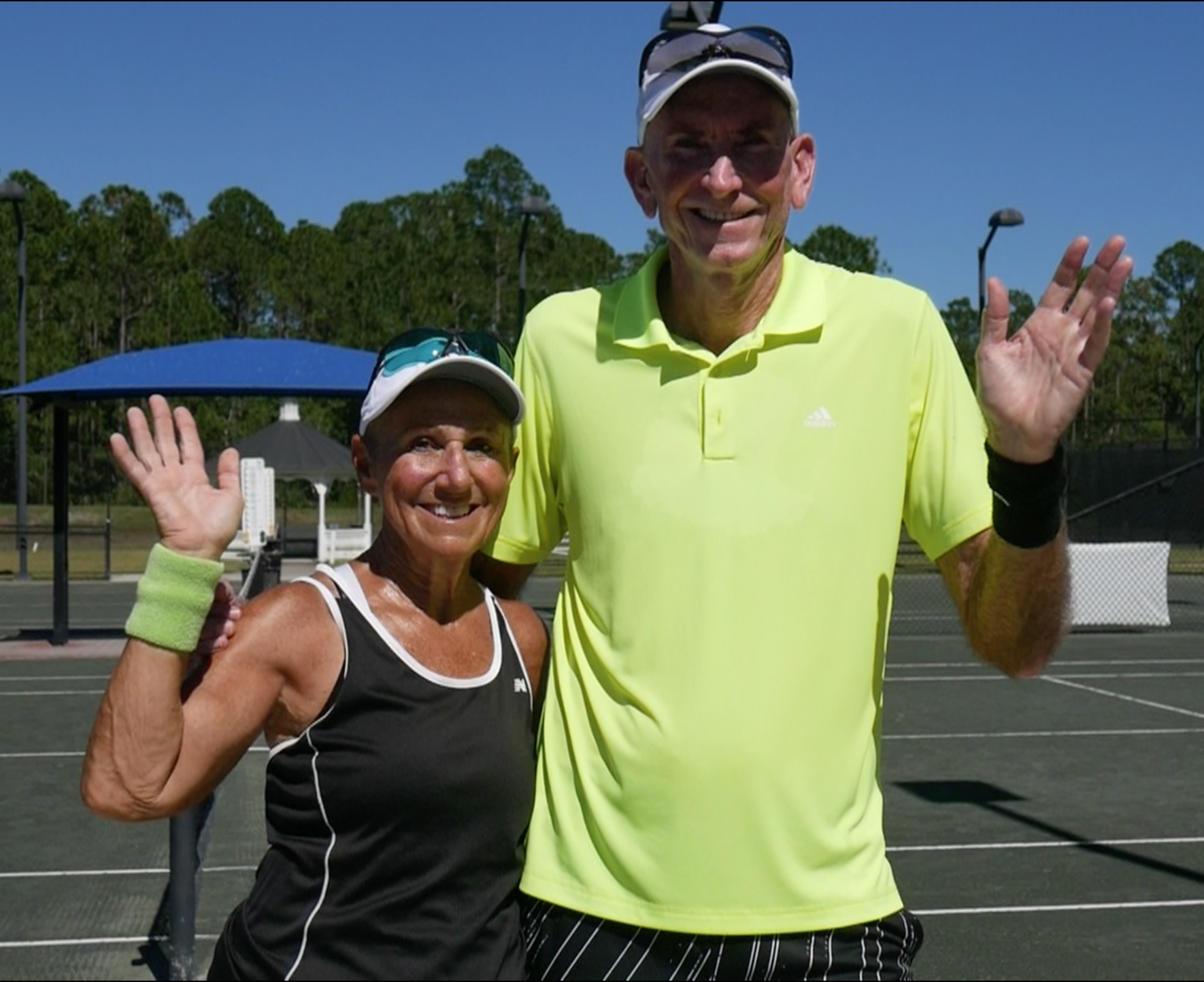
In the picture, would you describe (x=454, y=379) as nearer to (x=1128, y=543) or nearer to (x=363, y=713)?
(x=363, y=713)

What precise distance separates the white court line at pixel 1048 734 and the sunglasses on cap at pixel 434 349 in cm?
950

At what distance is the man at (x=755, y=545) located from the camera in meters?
2.57

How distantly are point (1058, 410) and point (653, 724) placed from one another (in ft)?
2.46

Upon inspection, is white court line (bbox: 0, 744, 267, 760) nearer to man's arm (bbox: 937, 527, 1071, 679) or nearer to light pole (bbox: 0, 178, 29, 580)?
man's arm (bbox: 937, 527, 1071, 679)

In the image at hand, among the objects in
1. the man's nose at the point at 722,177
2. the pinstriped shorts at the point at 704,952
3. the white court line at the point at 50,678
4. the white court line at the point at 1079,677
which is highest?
the man's nose at the point at 722,177

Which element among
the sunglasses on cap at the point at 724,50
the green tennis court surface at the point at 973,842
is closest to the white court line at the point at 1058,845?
the green tennis court surface at the point at 973,842

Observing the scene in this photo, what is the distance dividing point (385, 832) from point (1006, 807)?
730cm

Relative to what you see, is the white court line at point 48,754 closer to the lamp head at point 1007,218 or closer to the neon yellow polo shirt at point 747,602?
the neon yellow polo shirt at point 747,602

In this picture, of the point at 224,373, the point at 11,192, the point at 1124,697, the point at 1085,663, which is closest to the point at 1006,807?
the point at 1124,697

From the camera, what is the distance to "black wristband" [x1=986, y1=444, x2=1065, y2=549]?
2.53 meters

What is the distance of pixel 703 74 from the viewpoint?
8.89 feet


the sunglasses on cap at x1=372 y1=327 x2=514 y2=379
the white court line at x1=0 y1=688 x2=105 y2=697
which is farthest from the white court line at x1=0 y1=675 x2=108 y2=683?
the sunglasses on cap at x1=372 y1=327 x2=514 y2=379

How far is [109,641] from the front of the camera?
62.0 feet

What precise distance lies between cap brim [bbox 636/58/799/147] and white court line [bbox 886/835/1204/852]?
5845 millimetres
